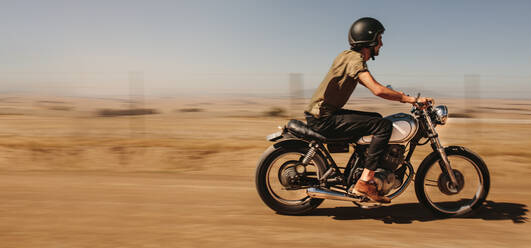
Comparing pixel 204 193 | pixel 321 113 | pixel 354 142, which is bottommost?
pixel 204 193

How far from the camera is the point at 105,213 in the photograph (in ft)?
14.8

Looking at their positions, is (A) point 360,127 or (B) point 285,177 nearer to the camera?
(A) point 360,127

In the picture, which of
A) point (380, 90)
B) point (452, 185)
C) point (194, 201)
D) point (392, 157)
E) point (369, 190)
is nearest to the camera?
point (380, 90)

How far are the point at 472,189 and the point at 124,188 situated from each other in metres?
4.35

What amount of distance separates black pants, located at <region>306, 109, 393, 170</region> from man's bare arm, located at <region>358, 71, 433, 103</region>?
25 cm

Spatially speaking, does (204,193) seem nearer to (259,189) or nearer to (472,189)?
(259,189)

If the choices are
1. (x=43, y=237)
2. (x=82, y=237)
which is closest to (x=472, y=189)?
(x=82, y=237)

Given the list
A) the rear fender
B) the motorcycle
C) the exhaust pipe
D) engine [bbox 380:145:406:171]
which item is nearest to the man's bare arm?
the motorcycle

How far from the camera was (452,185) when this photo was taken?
4.34 metres

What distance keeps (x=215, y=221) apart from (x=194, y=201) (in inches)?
35.4

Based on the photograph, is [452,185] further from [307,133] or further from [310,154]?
[307,133]

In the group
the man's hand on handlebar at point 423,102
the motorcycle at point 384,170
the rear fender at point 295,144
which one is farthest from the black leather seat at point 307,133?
the man's hand on handlebar at point 423,102

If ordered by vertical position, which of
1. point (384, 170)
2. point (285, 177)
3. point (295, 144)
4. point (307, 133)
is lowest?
point (285, 177)

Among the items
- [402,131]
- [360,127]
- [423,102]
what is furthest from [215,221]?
[423,102]
